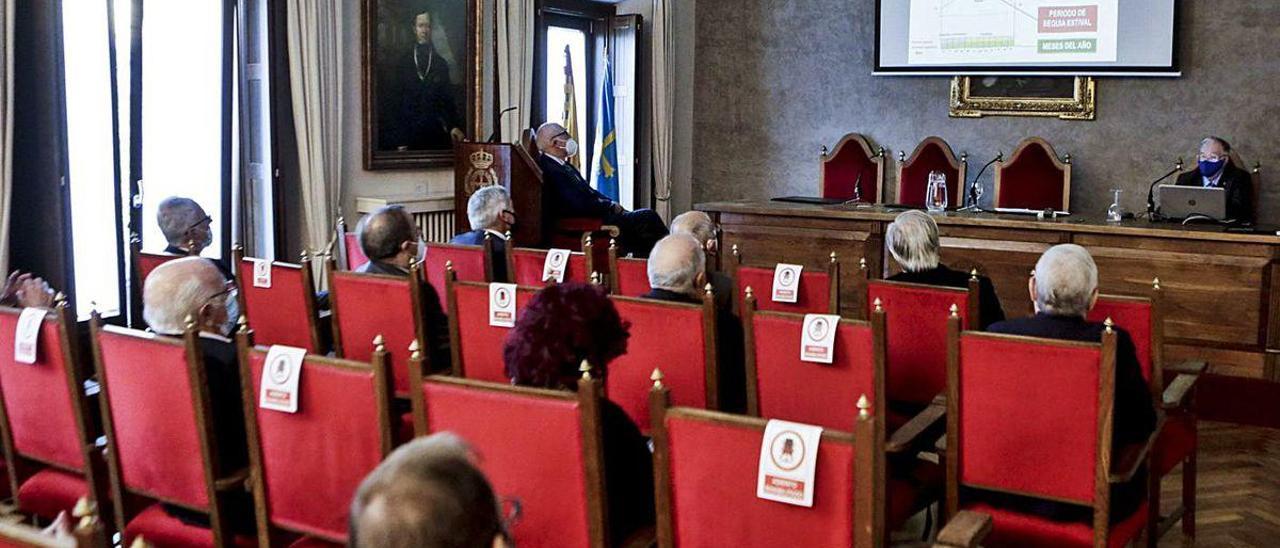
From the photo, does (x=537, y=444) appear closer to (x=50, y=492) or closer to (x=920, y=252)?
(x=50, y=492)

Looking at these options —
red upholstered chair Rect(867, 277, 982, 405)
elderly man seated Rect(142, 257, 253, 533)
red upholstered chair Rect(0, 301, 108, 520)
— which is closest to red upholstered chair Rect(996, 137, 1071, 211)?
red upholstered chair Rect(867, 277, 982, 405)

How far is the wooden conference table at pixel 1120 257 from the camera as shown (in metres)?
6.43

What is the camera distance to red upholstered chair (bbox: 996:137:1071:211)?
9.13 m

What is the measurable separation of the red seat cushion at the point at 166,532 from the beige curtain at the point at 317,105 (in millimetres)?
4682

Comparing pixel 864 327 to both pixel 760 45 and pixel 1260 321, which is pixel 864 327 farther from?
pixel 760 45

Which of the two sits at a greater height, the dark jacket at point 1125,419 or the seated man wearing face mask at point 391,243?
the seated man wearing face mask at point 391,243

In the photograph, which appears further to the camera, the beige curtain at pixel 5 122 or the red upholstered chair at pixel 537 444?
the beige curtain at pixel 5 122

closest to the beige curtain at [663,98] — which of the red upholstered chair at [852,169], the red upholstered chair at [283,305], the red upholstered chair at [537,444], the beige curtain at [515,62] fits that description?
the red upholstered chair at [852,169]

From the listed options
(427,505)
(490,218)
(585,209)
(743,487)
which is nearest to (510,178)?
(585,209)

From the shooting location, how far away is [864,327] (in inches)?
127

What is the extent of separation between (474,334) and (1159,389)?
2.16 metres

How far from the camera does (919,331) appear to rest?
389 cm

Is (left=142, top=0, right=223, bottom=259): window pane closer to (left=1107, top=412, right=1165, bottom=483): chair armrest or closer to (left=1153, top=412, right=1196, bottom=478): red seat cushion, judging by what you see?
(left=1153, top=412, right=1196, bottom=478): red seat cushion

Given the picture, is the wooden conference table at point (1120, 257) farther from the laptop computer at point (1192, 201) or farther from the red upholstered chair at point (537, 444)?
the red upholstered chair at point (537, 444)
